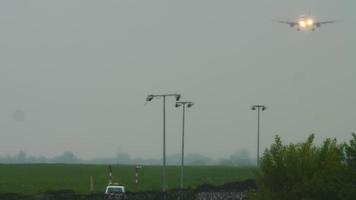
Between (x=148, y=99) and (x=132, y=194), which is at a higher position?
(x=148, y=99)

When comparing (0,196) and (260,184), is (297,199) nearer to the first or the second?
(260,184)

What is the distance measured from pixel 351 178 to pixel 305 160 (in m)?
4.75

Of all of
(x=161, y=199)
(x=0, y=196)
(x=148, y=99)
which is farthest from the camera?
(x=148, y=99)

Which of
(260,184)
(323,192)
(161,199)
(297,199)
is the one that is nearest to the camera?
(323,192)

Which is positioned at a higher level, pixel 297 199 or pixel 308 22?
pixel 308 22

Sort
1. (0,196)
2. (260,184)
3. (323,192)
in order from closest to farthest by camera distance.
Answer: (323,192), (260,184), (0,196)

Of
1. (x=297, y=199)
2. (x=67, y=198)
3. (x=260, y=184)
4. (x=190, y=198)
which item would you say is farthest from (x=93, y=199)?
(x=297, y=199)

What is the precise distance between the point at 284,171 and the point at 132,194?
16.3 metres

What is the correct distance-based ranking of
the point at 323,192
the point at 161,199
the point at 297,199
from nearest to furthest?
1. the point at 323,192
2. the point at 297,199
3. the point at 161,199

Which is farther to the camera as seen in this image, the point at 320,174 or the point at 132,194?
the point at 132,194

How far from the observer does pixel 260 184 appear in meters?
50.6

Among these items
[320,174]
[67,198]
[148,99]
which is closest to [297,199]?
[320,174]

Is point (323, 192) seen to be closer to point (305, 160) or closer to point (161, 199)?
point (305, 160)

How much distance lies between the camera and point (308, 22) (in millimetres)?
64000
